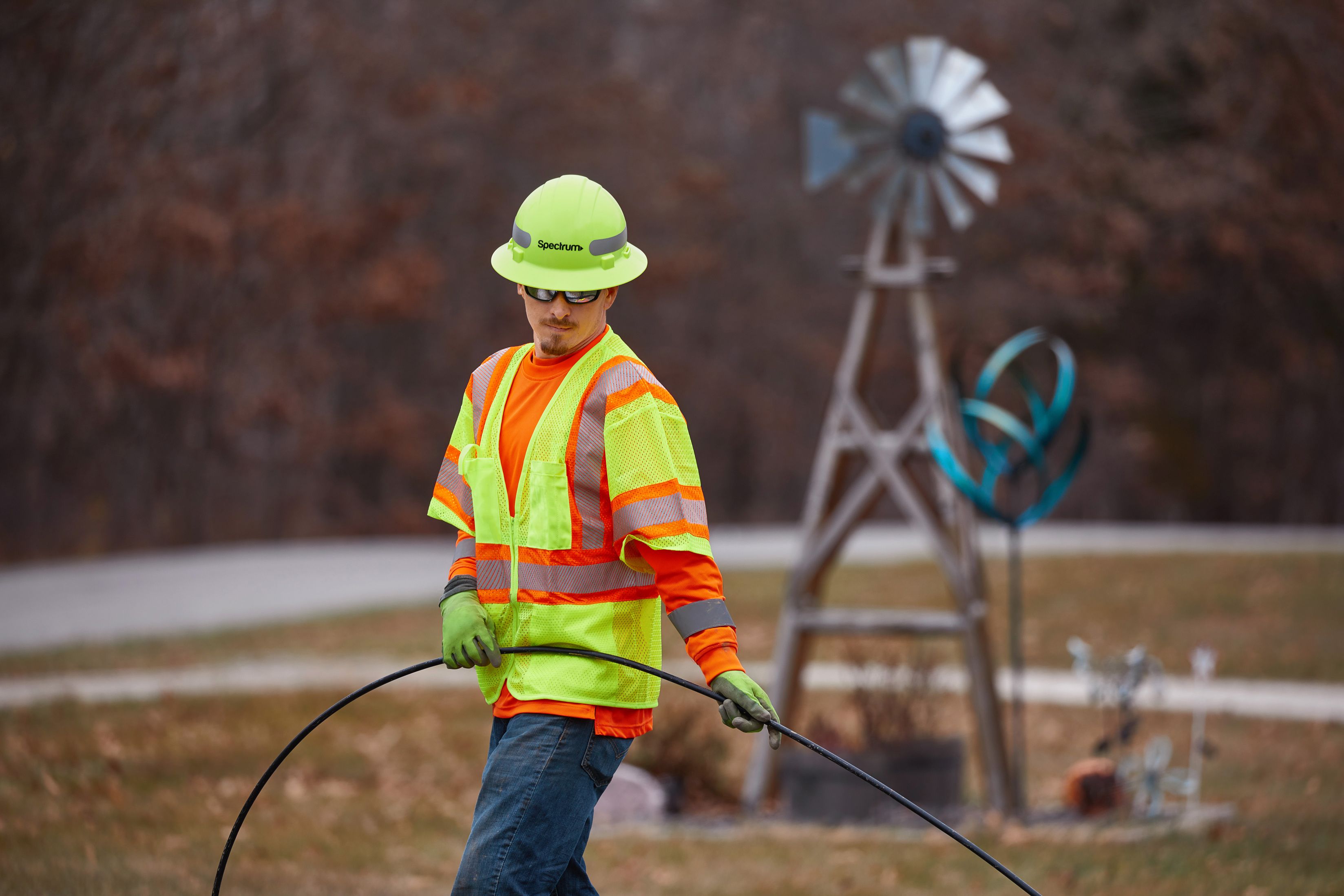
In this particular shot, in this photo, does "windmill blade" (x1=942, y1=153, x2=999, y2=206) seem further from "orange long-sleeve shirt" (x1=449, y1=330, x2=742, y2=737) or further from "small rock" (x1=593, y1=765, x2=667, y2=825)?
"orange long-sleeve shirt" (x1=449, y1=330, x2=742, y2=737)

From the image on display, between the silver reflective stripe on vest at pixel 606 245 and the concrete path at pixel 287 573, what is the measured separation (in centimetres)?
879

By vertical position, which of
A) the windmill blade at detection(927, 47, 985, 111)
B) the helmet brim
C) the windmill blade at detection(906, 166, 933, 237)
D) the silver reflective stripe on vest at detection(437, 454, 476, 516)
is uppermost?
the windmill blade at detection(927, 47, 985, 111)

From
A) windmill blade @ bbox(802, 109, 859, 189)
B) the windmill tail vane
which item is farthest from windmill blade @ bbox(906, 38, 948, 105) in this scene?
windmill blade @ bbox(802, 109, 859, 189)

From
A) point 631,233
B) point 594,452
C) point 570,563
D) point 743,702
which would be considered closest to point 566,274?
point 594,452

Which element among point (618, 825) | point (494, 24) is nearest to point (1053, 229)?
point (494, 24)

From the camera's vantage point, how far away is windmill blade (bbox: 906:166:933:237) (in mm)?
7062

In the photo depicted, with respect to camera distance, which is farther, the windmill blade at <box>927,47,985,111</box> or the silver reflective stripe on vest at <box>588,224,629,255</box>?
the windmill blade at <box>927,47,985,111</box>

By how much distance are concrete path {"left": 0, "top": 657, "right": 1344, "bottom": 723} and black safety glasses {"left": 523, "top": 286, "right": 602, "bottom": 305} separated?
16.8 ft

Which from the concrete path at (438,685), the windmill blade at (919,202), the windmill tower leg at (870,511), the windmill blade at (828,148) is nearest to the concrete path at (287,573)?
the concrete path at (438,685)

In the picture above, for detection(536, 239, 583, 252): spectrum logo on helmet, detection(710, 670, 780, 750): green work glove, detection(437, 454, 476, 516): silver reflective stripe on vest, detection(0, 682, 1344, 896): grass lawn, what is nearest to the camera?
→ detection(710, 670, 780, 750): green work glove

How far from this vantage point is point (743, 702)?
308 centimetres

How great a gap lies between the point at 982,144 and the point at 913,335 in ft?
2.94

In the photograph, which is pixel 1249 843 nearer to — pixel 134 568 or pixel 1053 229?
pixel 134 568

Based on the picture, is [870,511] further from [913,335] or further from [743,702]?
[743,702]
